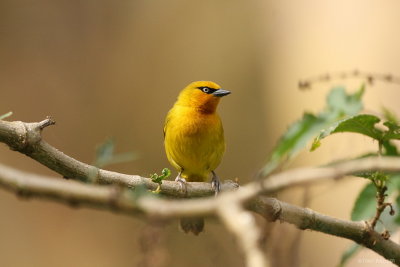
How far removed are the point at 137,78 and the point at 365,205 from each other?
5489 mm

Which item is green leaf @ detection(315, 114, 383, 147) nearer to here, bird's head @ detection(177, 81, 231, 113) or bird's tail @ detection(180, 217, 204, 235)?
bird's tail @ detection(180, 217, 204, 235)

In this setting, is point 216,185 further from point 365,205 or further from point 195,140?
point 365,205

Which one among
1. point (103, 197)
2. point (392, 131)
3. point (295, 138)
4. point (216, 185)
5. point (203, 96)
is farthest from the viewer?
point (203, 96)

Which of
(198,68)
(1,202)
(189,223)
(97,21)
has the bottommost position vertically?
(1,202)

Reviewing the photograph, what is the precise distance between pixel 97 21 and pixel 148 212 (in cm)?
697

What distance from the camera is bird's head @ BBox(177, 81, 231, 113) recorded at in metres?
4.58

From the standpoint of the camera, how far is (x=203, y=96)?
15.3 feet

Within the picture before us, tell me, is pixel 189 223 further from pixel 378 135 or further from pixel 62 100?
pixel 62 100

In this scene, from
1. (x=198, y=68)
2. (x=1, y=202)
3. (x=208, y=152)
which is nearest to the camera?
(x=208, y=152)

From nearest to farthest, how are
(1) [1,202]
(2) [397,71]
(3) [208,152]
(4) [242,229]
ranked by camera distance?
(4) [242,229], (3) [208,152], (2) [397,71], (1) [1,202]

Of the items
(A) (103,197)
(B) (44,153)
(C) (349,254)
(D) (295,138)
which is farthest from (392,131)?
(A) (103,197)

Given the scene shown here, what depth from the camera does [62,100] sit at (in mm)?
7332

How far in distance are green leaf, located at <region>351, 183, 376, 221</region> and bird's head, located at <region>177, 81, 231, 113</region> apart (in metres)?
2.32

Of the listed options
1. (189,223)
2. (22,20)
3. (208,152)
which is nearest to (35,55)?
(22,20)
